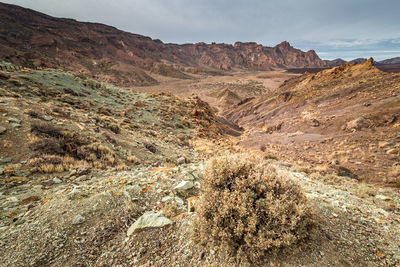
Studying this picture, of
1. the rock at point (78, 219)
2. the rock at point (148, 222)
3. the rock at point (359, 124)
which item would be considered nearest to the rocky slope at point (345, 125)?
the rock at point (359, 124)

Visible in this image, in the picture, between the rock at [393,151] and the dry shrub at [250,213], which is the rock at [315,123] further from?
the dry shrub at [250,213]

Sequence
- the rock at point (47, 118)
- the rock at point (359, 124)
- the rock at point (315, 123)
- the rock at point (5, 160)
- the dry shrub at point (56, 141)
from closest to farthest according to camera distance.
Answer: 1. the rock at point (5, 160)
2. the dry shrub at point (56, 141)
3. the rock at point (47, 118)
4. the rock at point (359, 124)
5. the rock at point (315, 123)

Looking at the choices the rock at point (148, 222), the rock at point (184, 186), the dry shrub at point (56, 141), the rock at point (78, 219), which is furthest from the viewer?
the dry shrub at point (56, 141)

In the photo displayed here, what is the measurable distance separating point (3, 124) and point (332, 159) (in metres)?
15.6

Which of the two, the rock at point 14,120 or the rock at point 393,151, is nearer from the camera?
the rock at point 14,120

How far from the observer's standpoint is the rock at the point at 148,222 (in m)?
2.80

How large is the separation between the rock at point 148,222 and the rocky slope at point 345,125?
856cm

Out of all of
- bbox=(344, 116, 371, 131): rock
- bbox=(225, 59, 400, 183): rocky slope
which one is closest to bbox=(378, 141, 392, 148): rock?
bbox=(225, 59, 400, 183): rocky slope

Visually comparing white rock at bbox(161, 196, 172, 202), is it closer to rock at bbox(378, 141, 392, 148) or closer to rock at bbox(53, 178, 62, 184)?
rock at bbox(53, 178, 62, 184)

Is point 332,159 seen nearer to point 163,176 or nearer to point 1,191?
point 163,176

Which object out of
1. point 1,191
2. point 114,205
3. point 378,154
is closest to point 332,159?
point 378,154

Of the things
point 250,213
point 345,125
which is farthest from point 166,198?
point 345,125

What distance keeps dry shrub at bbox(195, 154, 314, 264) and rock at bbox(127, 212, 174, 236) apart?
0.73 m

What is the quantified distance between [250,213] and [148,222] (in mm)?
1862
